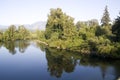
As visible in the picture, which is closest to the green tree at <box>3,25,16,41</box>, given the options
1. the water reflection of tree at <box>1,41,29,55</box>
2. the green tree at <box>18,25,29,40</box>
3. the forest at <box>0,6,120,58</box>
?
the green tree at <box>18,25,29,40</box>

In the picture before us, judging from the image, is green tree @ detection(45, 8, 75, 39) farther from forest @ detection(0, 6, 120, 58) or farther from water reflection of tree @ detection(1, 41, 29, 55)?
water reflection of tree @ detection(1, 41, 29, 55)

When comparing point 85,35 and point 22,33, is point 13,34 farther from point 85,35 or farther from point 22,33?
point 85,35

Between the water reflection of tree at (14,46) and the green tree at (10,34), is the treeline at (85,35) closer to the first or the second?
the water reflection of tree at (14,46)

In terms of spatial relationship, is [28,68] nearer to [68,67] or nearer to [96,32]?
[68,67]

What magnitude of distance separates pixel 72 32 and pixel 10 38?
56.2 m

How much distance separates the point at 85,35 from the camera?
68688 mm

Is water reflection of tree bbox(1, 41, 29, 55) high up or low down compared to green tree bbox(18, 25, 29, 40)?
down

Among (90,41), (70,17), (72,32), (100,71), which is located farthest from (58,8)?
(100,71)

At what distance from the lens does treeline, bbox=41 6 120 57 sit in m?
49.3

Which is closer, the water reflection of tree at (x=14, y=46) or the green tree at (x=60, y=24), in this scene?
the water reflection of tree at (x=14, y=46)

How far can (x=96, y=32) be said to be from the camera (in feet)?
230

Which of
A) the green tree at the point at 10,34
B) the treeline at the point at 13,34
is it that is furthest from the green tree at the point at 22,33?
the green tree at the point at 10,34

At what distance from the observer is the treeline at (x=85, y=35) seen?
4928 centimetres

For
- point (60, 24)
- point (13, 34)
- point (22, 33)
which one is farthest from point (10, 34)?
point (60, 24)
